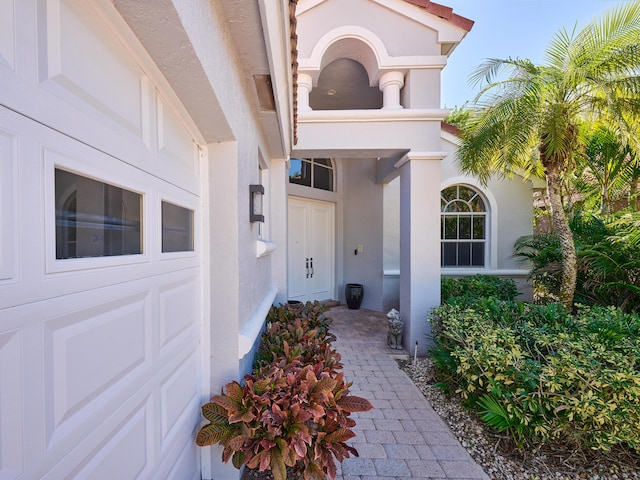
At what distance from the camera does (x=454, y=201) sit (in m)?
8.04

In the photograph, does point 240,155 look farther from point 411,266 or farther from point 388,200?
point 388,200

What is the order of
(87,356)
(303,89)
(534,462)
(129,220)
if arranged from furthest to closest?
1. (303,89)
2. (534,462)
3. (129,220)
4. (87,356)

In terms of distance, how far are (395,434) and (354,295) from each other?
500 cm

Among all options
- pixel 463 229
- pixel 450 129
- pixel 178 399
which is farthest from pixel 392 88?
pixel 178 399

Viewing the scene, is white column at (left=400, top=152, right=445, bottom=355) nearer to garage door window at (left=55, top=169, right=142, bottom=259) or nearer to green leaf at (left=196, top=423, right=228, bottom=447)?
green leaf at (left=196, top=423, right=228, bottom=447)

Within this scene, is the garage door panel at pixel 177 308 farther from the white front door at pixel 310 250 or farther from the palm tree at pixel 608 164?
the palm tree at pixel 608 164

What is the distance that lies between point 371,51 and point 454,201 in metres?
4.74

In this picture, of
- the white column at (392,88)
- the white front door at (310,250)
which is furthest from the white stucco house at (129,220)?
the white front door at (310,250)

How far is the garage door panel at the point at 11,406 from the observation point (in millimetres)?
795

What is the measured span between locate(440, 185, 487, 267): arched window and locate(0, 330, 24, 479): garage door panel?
8347mm

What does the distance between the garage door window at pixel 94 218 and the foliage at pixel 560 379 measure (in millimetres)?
3334

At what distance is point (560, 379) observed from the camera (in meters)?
2.56

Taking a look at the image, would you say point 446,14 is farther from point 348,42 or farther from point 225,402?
point 225,402

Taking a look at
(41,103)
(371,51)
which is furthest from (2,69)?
(371,51)
